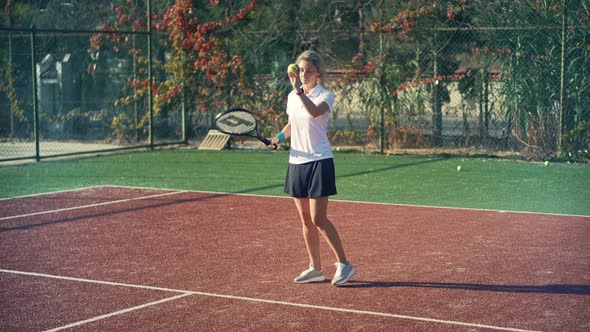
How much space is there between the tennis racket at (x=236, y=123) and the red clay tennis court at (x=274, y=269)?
1.20 metres

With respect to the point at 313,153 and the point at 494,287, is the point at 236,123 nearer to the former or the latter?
the point at 313,153

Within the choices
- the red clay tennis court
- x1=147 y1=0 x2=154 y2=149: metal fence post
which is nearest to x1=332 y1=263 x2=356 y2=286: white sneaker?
the red clay tennis court

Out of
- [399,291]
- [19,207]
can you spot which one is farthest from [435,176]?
[399,291]

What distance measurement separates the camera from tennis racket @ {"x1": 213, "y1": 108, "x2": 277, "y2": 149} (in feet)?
25.0

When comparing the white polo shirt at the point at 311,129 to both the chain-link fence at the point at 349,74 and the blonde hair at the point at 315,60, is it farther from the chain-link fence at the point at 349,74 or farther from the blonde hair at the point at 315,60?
the chain-link fence at the point at 349,74

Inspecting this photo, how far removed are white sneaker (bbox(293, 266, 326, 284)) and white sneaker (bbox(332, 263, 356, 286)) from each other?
0.58 feet

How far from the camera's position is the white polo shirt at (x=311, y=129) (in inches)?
273

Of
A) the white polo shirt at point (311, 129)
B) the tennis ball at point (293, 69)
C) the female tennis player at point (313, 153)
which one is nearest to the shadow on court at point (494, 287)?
the female tennis player at point (313, 153)

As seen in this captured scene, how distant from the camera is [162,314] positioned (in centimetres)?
618

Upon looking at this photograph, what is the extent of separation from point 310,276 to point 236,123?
159 centimetres

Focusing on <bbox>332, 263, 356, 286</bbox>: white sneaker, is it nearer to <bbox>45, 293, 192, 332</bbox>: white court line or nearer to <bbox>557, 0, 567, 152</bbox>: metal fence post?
<bbox>45, 293, 192, 332</bbox>: white court line

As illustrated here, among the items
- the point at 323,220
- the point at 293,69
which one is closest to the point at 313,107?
the point at 293,69

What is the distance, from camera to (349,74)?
17797mm

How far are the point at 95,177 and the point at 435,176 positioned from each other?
5.56 metres
